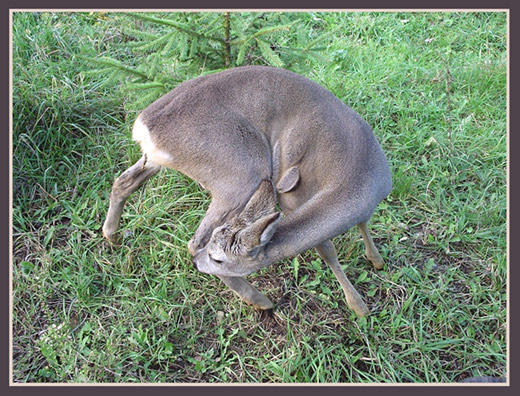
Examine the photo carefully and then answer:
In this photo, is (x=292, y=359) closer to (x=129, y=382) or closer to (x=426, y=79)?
(x=129, y=382)

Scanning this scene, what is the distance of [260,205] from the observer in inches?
113

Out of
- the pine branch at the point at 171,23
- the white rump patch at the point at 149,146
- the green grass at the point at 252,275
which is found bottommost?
the green grass at the point at 252,275

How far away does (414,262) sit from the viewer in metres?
3.86

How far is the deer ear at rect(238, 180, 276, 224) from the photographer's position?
111 inches

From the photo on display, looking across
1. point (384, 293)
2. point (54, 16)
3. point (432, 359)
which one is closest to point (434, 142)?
point (384, 293)

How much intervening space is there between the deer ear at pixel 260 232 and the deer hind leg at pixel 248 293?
23.8 inches

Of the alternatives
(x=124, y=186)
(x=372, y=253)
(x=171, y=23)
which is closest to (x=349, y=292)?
(x=372, y=253)

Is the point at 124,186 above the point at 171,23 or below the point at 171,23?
below

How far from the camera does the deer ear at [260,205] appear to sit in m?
2.82

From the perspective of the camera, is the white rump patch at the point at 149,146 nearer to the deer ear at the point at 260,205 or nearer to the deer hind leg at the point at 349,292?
the deer ear at the point at 260,205

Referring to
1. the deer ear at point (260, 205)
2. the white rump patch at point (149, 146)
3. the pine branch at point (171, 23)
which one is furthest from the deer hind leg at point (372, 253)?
the pine branch at point (171, 23)

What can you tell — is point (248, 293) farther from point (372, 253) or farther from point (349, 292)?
point (372, 253)

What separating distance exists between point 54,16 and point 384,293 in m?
4.73

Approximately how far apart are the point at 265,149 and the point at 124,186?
116 cm
